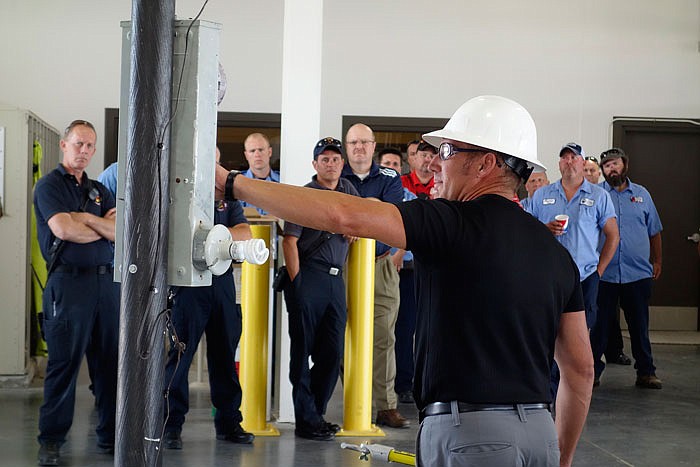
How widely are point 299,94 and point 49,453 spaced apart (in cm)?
270

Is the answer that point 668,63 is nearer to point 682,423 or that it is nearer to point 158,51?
point 682,423

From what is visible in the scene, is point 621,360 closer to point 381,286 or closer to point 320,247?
point 381,286

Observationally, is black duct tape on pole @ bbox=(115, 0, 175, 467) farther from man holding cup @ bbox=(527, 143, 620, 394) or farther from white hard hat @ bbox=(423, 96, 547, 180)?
man holding cup @ bbox=(527, 143, 620, 394)

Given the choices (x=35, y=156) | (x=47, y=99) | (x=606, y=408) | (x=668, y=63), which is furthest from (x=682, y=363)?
(x=47, y=99)

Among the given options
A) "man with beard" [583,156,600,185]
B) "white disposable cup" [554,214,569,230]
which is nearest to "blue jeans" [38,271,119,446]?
"white disposable cup" [554,214,569,230]

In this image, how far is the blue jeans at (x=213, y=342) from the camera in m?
5.30

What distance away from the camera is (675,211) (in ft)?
36.9

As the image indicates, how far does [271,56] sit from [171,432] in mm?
5735

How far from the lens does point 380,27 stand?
10.4 meters

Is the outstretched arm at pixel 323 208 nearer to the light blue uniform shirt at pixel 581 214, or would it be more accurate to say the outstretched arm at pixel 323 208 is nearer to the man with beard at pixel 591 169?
the light blue uniform shirt at pixel 581 214

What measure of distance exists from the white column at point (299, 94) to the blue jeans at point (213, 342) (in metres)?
0.64

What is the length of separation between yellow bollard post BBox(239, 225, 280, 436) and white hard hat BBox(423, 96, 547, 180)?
349 centimetres

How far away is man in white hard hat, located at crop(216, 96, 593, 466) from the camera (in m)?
2.07

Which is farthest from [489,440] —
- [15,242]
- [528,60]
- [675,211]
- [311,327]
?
[675,211]
